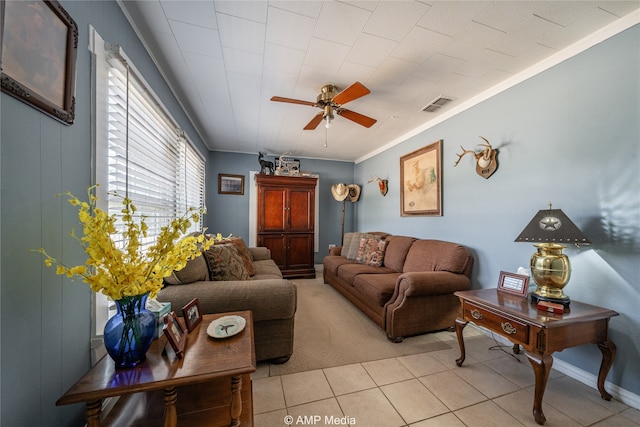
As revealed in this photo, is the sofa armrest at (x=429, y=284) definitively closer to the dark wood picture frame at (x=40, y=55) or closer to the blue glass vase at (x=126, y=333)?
the blue glass vase at (x=126, y=333)

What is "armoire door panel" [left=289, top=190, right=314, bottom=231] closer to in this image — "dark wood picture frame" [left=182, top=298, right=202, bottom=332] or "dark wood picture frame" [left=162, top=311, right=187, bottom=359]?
"dark wood picture frame" [left=182, top=298, right=202, bottom=332]

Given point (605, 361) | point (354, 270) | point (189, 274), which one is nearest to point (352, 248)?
point (354, 270)

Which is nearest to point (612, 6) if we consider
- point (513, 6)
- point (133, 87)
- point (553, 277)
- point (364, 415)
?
point (513, 6)

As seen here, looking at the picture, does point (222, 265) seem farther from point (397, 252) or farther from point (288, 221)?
point (288, 221)

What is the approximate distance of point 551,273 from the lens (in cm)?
157

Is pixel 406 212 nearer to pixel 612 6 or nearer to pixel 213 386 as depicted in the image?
pixel 612 6

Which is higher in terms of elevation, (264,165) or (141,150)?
(264,165)

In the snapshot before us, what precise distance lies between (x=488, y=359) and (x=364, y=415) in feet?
4.27

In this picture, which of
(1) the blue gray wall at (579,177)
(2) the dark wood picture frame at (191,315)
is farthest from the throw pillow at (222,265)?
(1) the blue gray wall at (579,177)

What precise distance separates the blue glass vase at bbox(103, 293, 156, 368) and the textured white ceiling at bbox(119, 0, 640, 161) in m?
1.77

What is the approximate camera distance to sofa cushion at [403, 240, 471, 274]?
247cm

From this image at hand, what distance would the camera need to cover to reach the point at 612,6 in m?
1.46

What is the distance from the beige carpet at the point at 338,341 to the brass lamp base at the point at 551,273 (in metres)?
0.97

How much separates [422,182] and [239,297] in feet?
9.30
